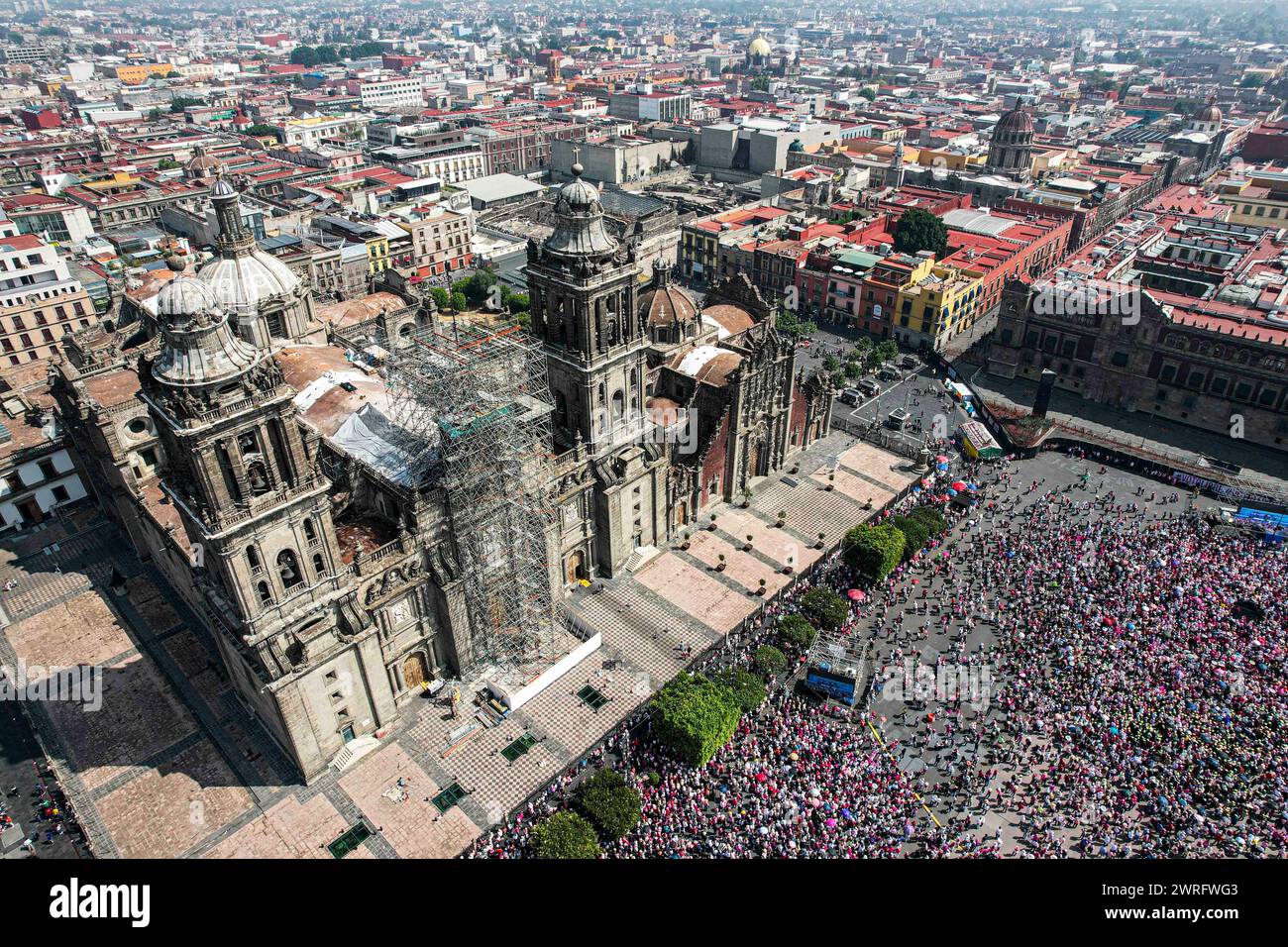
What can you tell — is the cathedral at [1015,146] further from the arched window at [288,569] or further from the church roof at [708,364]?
the arched window at [288,569]

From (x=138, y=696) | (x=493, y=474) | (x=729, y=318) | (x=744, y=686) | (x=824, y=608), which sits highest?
(x=493, y=474)

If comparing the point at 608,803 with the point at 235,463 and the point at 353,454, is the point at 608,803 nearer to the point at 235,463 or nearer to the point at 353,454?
the point at 235,463

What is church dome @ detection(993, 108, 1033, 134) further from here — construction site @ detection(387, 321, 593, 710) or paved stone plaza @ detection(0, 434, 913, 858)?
construction site @ detection(387, 321, 593, 710)

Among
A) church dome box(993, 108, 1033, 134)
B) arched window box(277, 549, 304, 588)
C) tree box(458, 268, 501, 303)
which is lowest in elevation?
tree box(458, 268, 501, 303)

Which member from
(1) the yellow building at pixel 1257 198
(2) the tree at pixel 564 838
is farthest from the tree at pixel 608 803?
(1) the yellow building at pixel 1257 198

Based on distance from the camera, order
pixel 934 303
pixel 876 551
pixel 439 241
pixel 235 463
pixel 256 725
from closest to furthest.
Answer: pixel 235 463 → pixel 256 725 → pixel 876 551 → pixel 934 303 → pixel 439 241

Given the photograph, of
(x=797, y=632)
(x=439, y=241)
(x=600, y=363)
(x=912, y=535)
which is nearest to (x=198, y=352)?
(x=600, y=363)

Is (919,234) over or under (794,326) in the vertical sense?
over

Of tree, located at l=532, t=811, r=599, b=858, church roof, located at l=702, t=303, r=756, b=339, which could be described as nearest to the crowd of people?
tree, located at l=532, t=811, r=599, b=858
